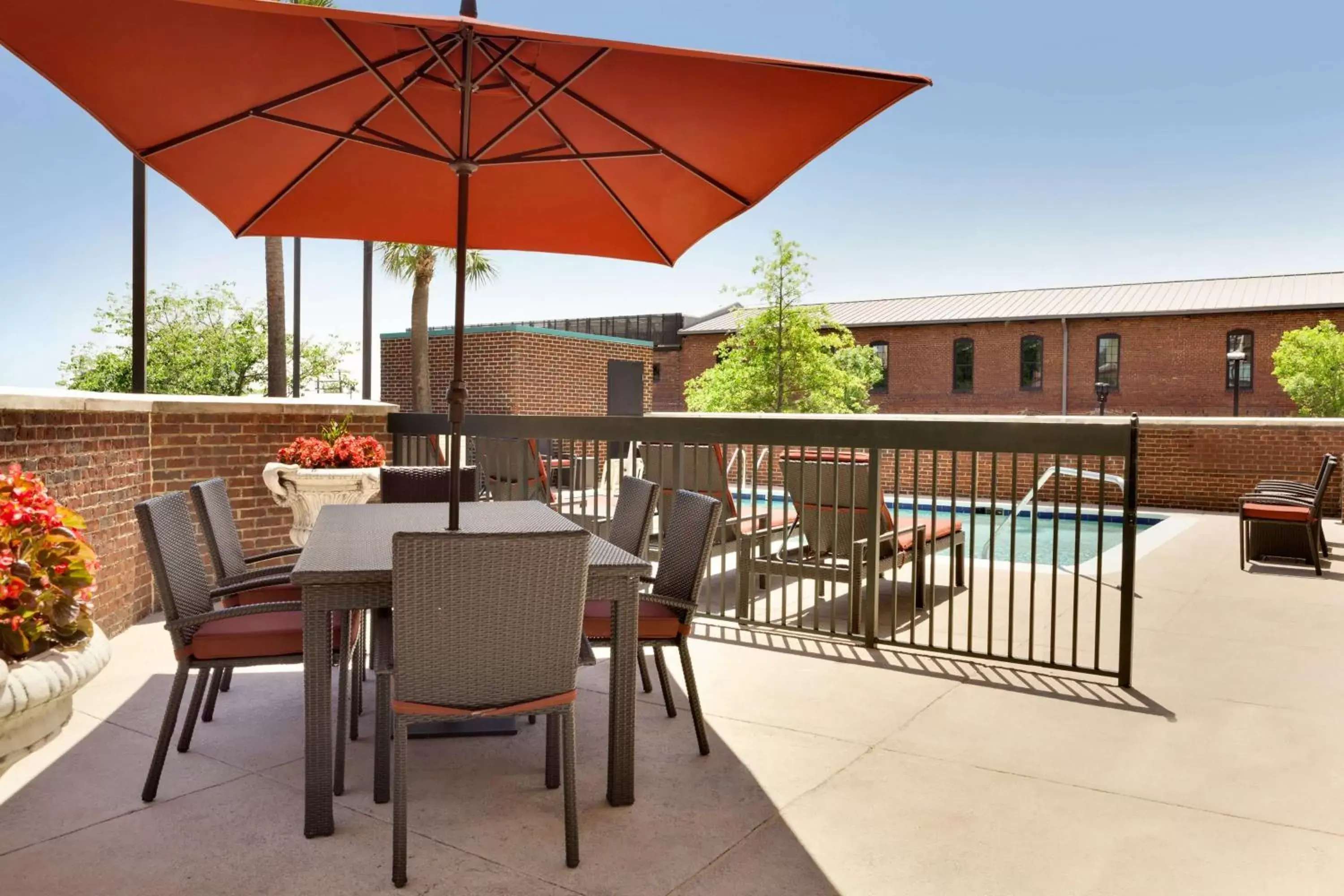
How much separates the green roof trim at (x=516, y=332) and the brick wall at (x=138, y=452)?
431 inches

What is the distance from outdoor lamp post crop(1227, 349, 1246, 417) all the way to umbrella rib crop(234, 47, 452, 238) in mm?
24969

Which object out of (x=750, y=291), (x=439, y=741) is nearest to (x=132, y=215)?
(x=439, y=741)

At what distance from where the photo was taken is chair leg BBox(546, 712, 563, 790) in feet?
9.12

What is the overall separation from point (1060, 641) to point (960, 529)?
4.09 feet

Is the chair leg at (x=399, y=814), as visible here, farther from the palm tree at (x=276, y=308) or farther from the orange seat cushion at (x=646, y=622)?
the palm tree at (x=276, y=308)

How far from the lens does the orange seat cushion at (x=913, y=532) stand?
5488 mm

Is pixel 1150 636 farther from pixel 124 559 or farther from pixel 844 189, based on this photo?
pixel 844 189

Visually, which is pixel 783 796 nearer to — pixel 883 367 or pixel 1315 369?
pixel 1315 369

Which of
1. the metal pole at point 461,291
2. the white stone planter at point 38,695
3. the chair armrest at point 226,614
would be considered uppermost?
the metal pole at point 461,291

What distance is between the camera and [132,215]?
6.01 metres

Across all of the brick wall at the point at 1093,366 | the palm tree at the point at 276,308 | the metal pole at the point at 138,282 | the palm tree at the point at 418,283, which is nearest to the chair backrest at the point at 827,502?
the metal pole at the point at 138,282

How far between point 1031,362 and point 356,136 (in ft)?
95.6

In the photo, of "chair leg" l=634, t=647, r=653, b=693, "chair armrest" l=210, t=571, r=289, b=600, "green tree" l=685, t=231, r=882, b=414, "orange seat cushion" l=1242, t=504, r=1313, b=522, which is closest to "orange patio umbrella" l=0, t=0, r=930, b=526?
"chair armrest" l=210, t=571, r=289, b=600

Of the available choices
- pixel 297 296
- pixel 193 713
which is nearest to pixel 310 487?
pixel 193 713
